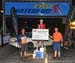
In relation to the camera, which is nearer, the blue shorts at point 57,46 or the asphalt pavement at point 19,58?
the asphalt pavement at point 19,58

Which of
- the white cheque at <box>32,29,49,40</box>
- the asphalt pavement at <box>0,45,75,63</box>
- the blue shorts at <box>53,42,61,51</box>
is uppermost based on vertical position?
the white cheque at <box>32,29,49,40</box>

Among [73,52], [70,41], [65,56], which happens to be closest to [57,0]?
[70,41]

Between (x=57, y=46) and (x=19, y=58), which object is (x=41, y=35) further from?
(x=19, y=58)

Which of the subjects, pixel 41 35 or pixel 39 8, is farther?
pixel 39 8

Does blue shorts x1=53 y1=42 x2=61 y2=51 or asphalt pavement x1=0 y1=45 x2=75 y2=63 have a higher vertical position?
blue shorts x1=53 y1=42 x2=61 y2=51

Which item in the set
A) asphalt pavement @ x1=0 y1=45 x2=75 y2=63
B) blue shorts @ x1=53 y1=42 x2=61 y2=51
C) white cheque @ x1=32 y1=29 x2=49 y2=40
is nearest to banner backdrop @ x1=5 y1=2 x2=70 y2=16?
asphalt pavement @ x1=0 y1=45 x2=75 y2=63

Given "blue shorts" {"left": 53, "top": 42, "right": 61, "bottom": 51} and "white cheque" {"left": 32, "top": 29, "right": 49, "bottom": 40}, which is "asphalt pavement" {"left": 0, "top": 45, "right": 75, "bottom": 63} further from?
"white cheque" {"left": 32, "top": 29, "right": 49, "bottom": 40}

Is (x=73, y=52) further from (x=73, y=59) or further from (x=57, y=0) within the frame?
(x=57, y=0)

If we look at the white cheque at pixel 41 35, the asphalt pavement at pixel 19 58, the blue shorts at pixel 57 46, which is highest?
the white cheque at pixel 41 35

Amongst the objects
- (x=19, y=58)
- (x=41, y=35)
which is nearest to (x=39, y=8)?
(x=41, y=35)

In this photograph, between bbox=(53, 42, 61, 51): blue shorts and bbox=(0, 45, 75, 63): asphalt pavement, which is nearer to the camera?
bbox=(0, 45, 75, 63): asphalt pavement

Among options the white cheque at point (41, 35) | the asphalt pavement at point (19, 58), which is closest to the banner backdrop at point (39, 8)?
the asphalt pavement at point (19, 58)

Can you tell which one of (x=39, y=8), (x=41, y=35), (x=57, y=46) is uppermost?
(x=39, y=8)

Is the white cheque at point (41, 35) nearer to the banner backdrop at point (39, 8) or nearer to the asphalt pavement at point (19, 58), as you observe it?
the asphalt pavement at point (19, 58)
